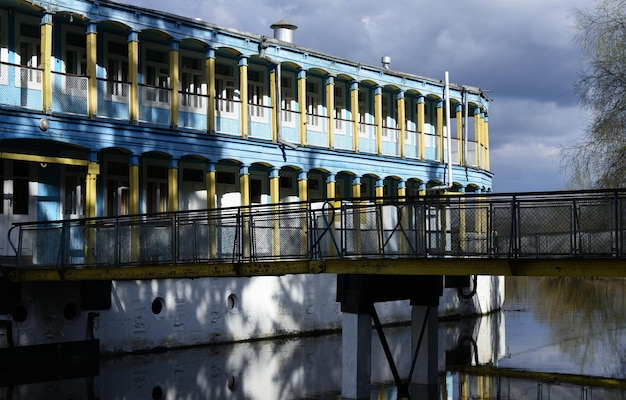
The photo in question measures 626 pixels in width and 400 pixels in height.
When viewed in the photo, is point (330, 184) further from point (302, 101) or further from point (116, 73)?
point (116, 73)

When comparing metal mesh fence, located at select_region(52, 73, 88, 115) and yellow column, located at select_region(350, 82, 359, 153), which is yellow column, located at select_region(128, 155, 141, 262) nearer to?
metal mesh fence, located at select_region(52, 73, 88, 115)

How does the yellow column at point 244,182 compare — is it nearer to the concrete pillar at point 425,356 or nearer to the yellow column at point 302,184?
the yellow column at point 302,184

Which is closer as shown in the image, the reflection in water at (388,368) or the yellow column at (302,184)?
the reflection in water at (388,368)

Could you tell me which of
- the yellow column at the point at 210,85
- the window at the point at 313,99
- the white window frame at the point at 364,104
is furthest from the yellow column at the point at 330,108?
the yellow column at the point at 210,85

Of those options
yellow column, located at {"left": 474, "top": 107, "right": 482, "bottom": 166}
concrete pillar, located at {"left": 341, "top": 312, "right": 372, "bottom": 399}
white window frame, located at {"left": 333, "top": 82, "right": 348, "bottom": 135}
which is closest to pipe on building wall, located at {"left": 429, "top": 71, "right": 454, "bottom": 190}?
yellow column, located at {"left": 474, "top": 107, "right": 482, "bottom": 166}

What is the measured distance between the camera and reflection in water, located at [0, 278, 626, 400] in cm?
2164

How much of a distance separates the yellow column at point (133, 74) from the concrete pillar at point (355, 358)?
1292cm

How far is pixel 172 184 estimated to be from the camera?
99.1 feet

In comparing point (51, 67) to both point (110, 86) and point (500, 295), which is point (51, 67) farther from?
point (500, 295)

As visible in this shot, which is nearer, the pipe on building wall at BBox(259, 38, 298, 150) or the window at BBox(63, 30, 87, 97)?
the window at BBox(63, 30, 87, 97)

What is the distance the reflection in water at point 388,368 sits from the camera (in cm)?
2164

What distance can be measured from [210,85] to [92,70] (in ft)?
15.6

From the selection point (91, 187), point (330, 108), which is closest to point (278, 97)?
point (330, 108)

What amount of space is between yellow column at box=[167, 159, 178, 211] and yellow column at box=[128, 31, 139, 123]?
77.7 inches
